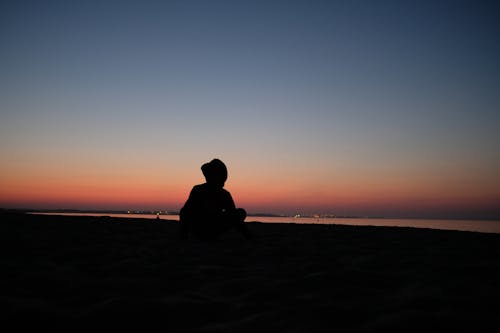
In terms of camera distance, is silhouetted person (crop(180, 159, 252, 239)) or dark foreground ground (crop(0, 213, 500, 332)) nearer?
dark foreground ground (crop(0, 213, 500, 332))

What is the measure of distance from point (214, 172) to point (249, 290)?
3.46 meters

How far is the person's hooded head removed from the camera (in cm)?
629

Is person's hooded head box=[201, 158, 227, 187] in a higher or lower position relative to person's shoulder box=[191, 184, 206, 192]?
higher

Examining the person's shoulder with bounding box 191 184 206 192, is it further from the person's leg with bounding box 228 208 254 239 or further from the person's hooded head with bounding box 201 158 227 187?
the person's leg with bounding box 228 208 254 239

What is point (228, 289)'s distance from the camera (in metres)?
3.08

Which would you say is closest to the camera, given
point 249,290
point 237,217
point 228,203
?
point 249,290

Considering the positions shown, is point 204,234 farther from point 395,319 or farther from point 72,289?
point 395,319

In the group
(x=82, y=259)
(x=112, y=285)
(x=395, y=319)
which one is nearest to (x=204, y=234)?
(x=82, y=259)

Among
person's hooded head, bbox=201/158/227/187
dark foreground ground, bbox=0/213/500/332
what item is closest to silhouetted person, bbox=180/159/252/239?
person's hooded head, bbox=201/158/227/187

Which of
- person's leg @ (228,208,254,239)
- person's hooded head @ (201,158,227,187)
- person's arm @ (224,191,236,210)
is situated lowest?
person's leg @ (228,208,254,239)

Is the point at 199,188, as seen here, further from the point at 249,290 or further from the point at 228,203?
Answer: the point at 249,290

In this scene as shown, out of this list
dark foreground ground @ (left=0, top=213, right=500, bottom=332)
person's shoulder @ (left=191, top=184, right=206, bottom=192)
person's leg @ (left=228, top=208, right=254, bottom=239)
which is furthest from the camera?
person's shoulder @ (left=191, top=184, right=206, bottom=192)


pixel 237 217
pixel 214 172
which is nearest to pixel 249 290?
pixel 237 217

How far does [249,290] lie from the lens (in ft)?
9.92
